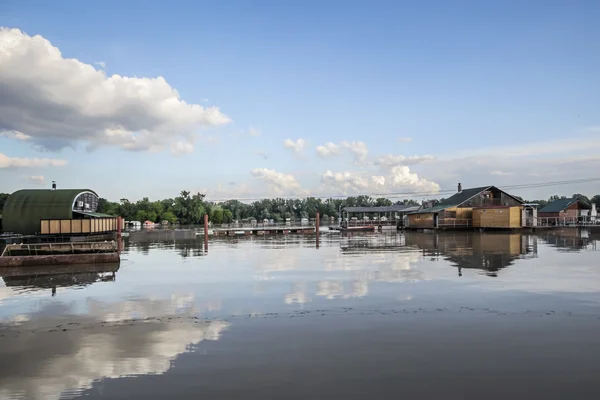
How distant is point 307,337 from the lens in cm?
1077

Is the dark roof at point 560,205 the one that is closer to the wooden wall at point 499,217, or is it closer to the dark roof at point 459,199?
the dark roof at point 459,199

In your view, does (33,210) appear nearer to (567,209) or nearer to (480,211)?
(480,211)

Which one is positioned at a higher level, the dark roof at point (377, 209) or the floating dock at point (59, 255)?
the dark roof at point (377, 209)

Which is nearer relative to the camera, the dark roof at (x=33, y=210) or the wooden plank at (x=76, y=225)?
the wooden plank at (x=76, y=225)

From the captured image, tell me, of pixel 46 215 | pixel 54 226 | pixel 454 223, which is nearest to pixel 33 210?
pixel 46 215

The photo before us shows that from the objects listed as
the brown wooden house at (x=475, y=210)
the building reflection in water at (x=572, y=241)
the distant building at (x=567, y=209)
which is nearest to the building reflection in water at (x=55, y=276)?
the building reflection in water at (x=572, y=241)

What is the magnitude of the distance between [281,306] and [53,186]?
61070 millimetres

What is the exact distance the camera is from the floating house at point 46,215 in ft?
162

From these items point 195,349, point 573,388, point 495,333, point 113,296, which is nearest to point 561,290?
point 495,333

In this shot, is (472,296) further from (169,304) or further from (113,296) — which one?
(113,296)

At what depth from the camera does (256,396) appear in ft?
24.8

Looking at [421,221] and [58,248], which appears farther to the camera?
[421,221]

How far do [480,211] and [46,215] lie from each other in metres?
54.3

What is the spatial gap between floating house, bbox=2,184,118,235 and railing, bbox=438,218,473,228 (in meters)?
45.4
